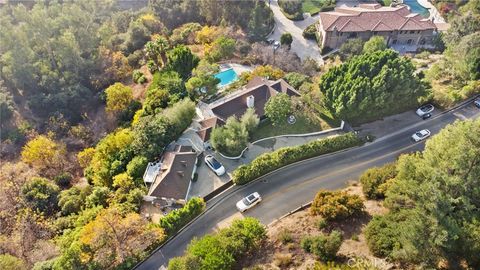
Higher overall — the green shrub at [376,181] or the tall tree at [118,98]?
the tall tree at [118,98]

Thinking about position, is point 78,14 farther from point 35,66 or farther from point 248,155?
point 248,155

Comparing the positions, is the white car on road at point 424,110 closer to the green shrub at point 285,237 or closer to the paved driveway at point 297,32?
the paved driveway at point 297,32

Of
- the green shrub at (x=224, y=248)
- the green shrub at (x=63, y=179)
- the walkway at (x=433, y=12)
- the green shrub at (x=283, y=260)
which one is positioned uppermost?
the green shrub at (x=224, y=248)

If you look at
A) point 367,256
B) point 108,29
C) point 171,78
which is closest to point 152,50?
point 171,78

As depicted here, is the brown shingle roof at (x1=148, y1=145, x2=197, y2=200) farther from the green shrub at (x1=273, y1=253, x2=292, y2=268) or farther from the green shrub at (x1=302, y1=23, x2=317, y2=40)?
the green shrub at (x1=302, y1=23, x2=317, y2=40)

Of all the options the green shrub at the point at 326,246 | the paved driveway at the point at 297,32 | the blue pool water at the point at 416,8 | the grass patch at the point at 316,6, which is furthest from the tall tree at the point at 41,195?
the blue pool water at the point at 416,8
